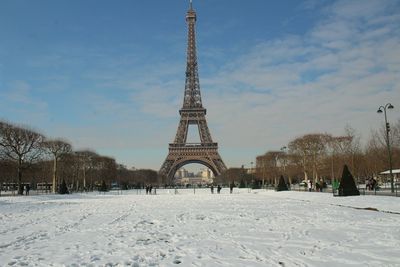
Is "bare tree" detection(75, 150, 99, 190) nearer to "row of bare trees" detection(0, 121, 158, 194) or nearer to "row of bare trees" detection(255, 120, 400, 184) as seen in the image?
"row of bare trees" detection(0, 121, 158, 194)

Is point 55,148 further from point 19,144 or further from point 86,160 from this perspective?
point 86,160

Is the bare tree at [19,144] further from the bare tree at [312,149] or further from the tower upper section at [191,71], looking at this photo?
the tower upper section at [191,71]

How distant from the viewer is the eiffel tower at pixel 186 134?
337 ft

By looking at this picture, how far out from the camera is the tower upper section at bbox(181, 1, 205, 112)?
107188 millimetres

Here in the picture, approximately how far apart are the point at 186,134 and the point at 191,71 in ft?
50.2

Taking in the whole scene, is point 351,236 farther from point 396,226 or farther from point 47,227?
point 47,227

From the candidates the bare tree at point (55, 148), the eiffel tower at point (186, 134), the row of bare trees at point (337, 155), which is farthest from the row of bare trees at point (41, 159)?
the row of bare trees at point (337, 155)

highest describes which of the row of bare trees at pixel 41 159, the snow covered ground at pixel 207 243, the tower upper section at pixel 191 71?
the tower upper section at pixel 191 71

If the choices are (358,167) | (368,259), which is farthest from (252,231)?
(358,167)

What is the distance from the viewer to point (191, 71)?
352 feet

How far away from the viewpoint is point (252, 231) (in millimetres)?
13242

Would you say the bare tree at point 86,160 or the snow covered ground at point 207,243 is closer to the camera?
the snow covered ground at point 207,243

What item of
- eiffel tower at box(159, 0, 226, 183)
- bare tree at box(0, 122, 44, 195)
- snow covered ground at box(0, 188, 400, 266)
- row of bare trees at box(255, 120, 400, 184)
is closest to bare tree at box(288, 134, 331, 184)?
row of bare trees at box(255, 120, 400, 184)

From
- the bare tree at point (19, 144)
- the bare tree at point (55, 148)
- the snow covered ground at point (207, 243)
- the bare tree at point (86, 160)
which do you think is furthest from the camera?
the bare tree at point (86, 160)
